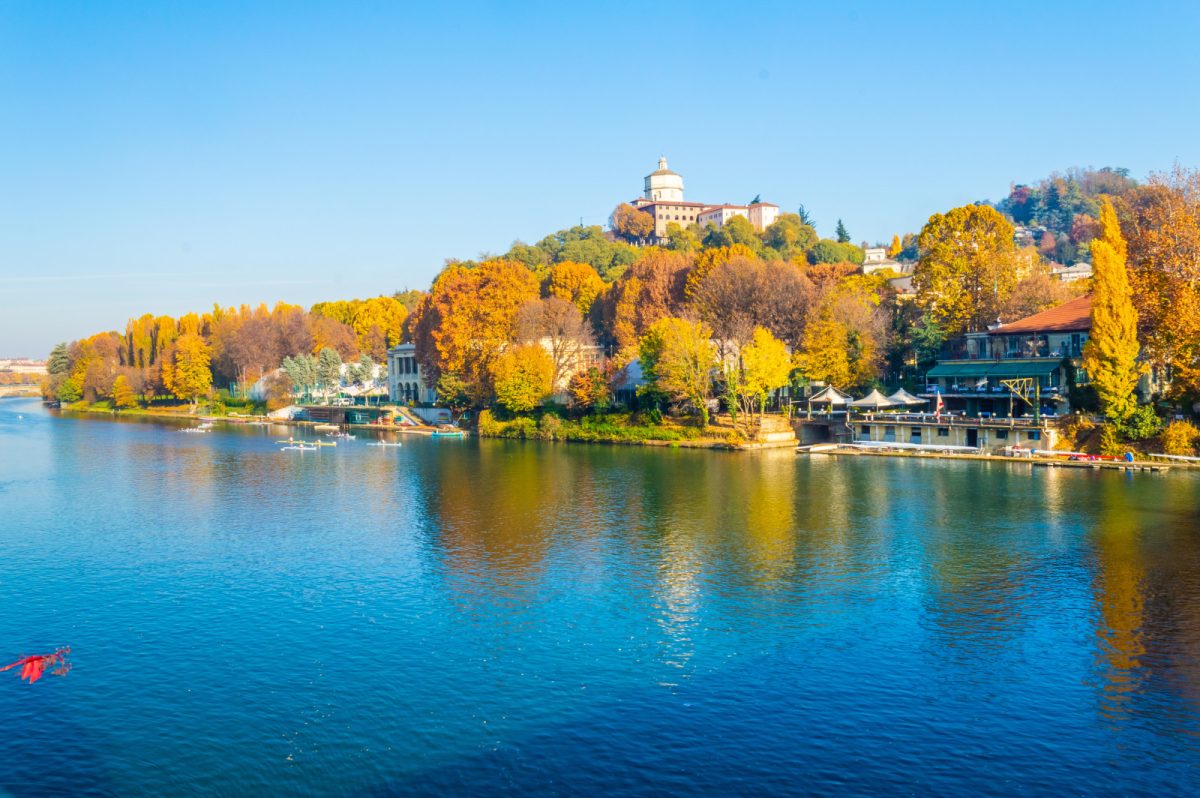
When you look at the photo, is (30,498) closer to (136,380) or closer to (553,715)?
(553,715)

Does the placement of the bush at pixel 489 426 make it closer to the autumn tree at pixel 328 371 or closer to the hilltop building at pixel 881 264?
the autumn tree at pixel 328 371

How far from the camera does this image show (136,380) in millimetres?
138500

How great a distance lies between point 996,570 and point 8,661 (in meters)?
30.6

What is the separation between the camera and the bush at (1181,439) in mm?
50812

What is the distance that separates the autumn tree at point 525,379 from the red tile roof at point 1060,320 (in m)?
35.8

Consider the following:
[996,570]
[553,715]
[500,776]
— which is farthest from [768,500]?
[500,776]

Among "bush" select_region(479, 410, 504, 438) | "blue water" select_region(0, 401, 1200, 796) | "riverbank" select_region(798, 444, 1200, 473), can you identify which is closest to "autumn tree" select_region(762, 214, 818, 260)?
"bush" select_region(479, 410, 504, 438)

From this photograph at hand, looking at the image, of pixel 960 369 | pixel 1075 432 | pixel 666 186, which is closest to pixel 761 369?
pixel 960 369

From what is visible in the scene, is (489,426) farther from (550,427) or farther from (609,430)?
(609,430)

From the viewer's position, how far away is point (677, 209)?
190 metres

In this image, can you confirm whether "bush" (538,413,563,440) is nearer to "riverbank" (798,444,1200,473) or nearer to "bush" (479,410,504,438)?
"bush" (479,410,504,438)

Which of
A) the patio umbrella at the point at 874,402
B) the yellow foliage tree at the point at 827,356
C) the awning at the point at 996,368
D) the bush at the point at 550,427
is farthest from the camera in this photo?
the bush at the point at 550,427

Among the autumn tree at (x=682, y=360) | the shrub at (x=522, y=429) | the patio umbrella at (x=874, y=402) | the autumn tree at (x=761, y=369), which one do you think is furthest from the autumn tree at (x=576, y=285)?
the patio umbrella at (x=874, y=402)

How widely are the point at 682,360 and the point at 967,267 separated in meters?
23.2
